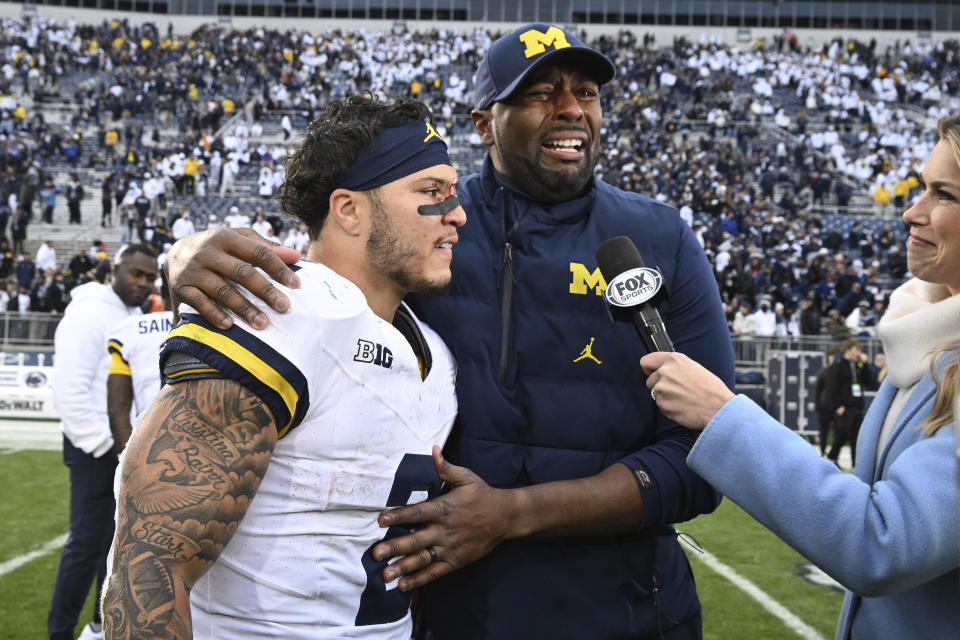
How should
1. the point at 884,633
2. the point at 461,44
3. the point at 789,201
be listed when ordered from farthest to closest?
1. the point at 461,44
2. the point at 789,201
3. the point at 884,633

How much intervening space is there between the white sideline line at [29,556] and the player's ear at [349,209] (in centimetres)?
544

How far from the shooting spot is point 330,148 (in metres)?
→ 2.13

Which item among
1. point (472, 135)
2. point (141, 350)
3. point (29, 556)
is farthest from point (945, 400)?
point (472, 135)

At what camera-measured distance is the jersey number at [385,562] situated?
6.37ft

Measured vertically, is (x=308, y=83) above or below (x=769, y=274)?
above

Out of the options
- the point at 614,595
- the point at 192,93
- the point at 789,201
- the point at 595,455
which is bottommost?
the point at 614,595

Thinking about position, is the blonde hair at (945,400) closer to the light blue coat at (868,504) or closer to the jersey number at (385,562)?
the light blue coat at (868,504)

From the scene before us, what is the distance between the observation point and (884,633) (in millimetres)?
1925

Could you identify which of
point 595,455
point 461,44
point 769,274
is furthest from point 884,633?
point 461,44

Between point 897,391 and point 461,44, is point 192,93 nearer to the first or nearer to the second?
point 461,44

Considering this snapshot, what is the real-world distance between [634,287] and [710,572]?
18.5ft

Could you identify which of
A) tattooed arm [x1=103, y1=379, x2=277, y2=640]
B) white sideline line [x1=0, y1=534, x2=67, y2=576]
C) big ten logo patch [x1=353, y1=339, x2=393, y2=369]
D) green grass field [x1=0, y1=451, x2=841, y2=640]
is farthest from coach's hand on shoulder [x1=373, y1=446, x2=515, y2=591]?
white sideline line [x1=0, y1=534, x2=67, y2=576]

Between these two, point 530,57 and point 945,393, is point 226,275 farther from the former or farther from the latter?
point 945,393

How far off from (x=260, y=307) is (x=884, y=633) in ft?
4.63
